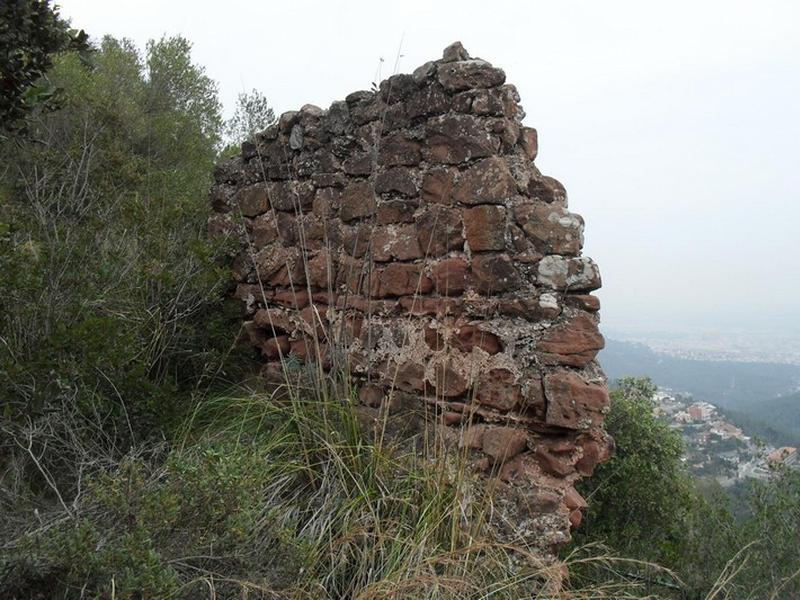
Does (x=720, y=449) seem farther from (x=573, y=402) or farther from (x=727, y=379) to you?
(x=727, y=379)

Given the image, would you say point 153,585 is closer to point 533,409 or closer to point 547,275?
point 533,409

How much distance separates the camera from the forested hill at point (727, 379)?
52.5 ft

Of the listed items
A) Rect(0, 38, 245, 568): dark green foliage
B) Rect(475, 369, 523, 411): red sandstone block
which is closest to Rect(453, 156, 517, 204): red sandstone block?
Rect(475, 369, 523, 411): red sandstone block

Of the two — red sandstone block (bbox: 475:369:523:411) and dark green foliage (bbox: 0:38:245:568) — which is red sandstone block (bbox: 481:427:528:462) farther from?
dark green foliage (bbox: 0:38:245:568)

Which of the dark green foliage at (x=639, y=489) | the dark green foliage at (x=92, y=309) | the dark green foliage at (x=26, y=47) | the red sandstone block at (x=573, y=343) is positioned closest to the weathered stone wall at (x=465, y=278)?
the red sandstone block at (x=573, y=343)

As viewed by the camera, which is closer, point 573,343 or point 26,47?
point 26,47

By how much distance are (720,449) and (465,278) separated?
4.76 metres

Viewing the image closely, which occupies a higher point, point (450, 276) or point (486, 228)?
point (486, 228)

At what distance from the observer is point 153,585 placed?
2.07 metres

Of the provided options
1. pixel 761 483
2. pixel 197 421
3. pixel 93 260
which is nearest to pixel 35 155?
→ pixel 93 260

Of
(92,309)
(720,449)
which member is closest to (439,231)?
(92,309)

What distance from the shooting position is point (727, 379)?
83.4 feet

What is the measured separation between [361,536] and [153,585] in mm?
840

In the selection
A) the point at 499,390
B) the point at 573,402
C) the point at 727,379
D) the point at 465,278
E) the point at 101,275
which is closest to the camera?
the point at 573,402
